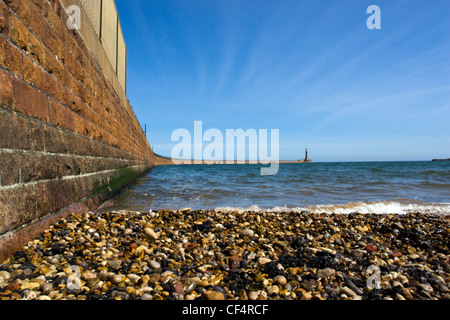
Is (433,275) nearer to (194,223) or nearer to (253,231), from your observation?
(253,231)

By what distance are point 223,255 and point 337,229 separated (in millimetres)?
2070

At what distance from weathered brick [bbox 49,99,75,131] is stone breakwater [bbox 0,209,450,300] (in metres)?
1.30

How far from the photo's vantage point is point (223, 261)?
2.75m

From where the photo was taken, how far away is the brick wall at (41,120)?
2254 mm

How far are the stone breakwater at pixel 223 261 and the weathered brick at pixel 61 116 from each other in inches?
51.1

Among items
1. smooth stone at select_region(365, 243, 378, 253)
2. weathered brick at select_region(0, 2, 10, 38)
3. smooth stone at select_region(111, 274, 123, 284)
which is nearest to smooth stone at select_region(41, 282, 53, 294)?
smooth stone at select_region(111, 274, 123, 284)

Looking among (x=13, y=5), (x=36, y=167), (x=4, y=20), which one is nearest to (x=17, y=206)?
(x=36, y=167)

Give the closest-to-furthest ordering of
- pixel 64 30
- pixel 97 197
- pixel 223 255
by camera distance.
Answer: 1. pixel 223 255
2. pixel 64 30
3. pixel 97 197

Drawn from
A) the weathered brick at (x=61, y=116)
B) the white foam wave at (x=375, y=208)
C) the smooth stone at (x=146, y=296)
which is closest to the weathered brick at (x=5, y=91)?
the weathered brick at (x=61, y=116)

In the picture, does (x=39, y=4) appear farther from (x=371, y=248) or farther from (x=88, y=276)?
(x=371, y=248)

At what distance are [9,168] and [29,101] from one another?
772mm

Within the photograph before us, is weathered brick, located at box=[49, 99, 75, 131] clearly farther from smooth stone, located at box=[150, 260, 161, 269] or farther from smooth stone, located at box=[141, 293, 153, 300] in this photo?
smooth stone, located at box=[141, 293, 153, 300]
